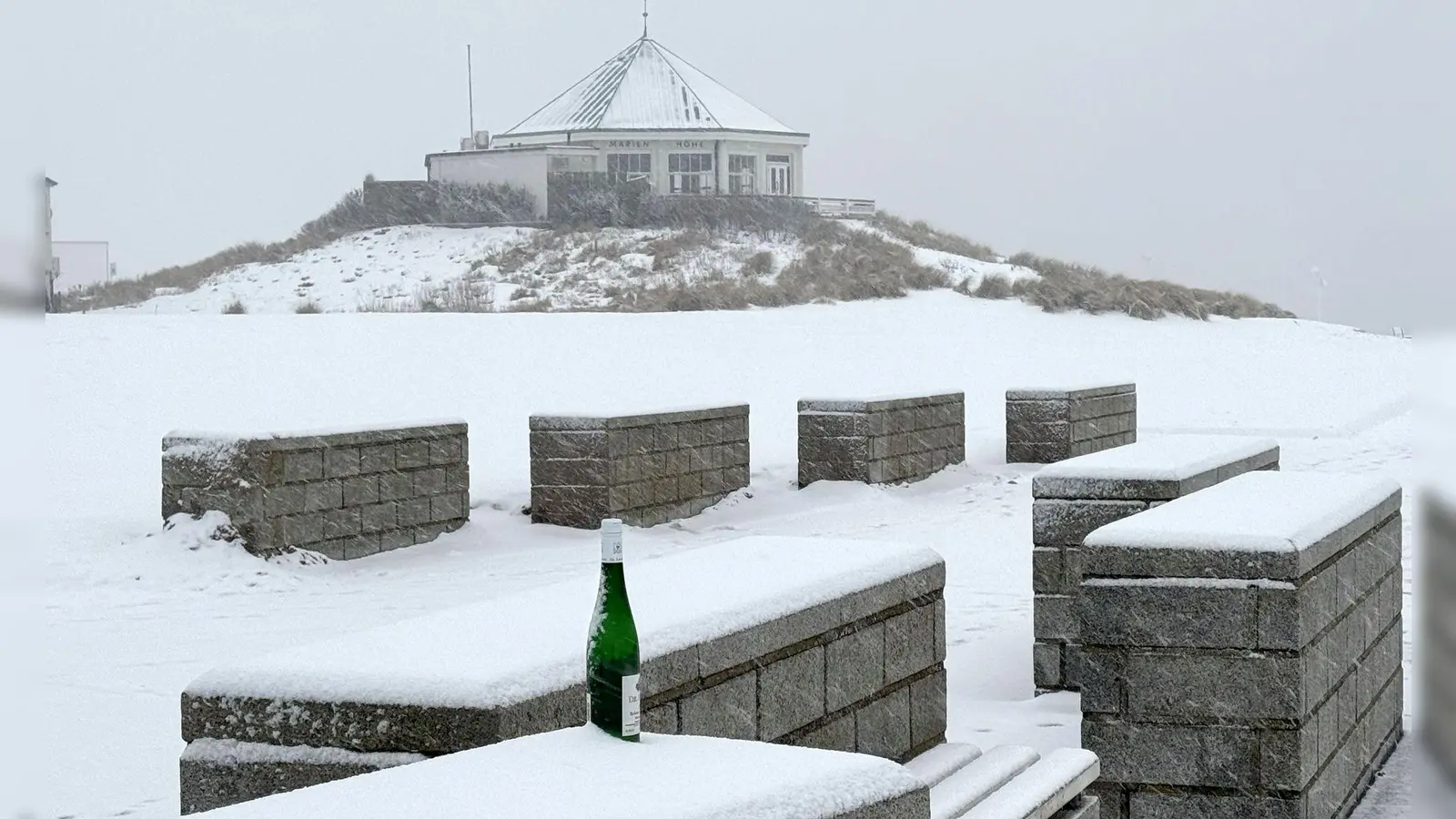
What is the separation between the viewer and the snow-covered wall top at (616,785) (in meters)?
2.64

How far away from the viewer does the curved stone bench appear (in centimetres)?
356

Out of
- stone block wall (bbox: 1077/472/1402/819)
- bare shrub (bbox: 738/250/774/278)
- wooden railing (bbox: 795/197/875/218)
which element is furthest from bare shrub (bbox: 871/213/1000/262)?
stone block wall (bbox: 1077/472/1402/819)

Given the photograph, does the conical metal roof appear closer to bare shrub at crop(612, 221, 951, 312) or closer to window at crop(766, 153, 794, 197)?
window at crop(766, 153, 794, 197)

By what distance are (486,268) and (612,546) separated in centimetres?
4391

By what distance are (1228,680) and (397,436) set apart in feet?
26.6

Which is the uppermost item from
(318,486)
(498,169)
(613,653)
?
(498,169)

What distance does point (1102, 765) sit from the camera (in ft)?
19.2

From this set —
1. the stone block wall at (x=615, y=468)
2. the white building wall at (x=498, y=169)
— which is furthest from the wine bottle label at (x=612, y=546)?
the white building wall at (x=498, y=169)

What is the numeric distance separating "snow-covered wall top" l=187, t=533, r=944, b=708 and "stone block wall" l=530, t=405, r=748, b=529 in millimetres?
8346

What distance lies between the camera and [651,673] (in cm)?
387

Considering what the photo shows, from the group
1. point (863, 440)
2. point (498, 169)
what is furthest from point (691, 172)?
point (863, 440)

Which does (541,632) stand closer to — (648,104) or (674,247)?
(674,247)

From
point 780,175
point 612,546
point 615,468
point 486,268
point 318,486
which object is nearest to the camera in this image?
point 612,546

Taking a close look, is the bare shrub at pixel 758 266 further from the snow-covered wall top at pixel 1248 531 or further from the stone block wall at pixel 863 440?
the snow-covered wall top at pixel 1248 531
